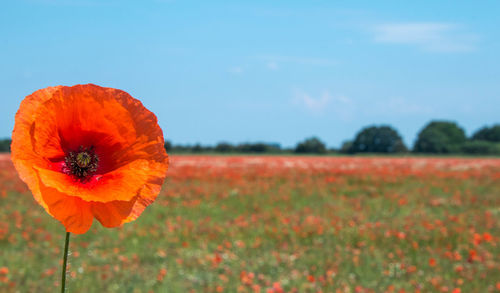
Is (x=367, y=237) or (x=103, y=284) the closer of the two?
(x=103, y=284)

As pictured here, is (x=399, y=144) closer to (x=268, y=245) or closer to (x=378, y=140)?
(x=378, y=140)

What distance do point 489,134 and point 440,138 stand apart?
825cm

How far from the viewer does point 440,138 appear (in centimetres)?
6812

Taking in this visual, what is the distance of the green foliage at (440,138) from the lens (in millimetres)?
63594

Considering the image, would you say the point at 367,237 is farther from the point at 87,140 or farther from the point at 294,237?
the point at 87,140

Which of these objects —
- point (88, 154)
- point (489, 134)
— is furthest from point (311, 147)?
point (88, 154)

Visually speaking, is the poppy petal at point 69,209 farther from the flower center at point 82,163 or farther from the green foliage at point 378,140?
the green foliage at point 378,140

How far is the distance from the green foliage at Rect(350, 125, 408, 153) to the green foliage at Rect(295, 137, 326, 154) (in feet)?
25.9

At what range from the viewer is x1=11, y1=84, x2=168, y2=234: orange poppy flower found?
32.9 inches

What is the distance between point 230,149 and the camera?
4919cm

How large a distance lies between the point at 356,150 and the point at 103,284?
53.2 m

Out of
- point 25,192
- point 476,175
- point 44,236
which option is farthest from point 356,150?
point 44,236

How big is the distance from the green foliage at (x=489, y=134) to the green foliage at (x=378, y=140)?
1798 cm

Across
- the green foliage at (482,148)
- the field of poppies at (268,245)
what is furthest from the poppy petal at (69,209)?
the green foliage at (482,148)
